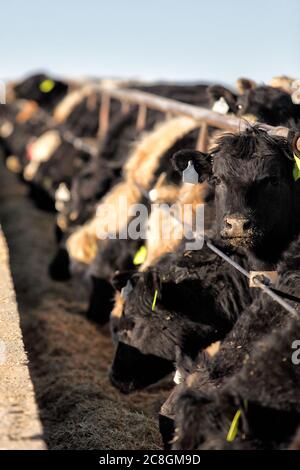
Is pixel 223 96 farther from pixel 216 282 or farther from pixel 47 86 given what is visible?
pixel 47 86

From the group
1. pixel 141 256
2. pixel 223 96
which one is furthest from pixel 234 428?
pixel 223 96

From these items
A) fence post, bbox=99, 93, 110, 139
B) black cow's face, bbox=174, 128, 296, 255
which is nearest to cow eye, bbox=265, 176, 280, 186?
black cow's face, bbox=174, 128, 296, 255

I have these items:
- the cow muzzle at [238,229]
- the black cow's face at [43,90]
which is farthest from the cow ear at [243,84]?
the black cow's face at [43,90]

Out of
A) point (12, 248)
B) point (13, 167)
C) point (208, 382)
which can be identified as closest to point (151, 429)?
point (208, 382)

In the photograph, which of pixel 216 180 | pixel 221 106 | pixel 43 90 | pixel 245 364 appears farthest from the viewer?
pixel 43 90

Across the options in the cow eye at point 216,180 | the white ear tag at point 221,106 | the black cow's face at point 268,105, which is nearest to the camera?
the cow eye at point 216,180

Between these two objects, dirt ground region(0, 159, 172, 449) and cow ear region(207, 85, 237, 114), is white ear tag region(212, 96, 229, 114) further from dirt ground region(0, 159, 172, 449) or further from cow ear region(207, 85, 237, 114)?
dirt ground region(0, 159, 172, 449)

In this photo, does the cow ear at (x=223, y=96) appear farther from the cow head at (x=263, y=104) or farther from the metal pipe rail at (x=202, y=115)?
the metal pipe rail at (x=202, y=115)

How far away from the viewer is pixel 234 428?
2611 mm

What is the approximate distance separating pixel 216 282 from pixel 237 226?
70 cm

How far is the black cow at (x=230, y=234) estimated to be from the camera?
3.49m

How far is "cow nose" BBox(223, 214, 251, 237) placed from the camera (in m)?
3.38

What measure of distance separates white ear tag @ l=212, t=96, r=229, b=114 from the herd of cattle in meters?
0.01
